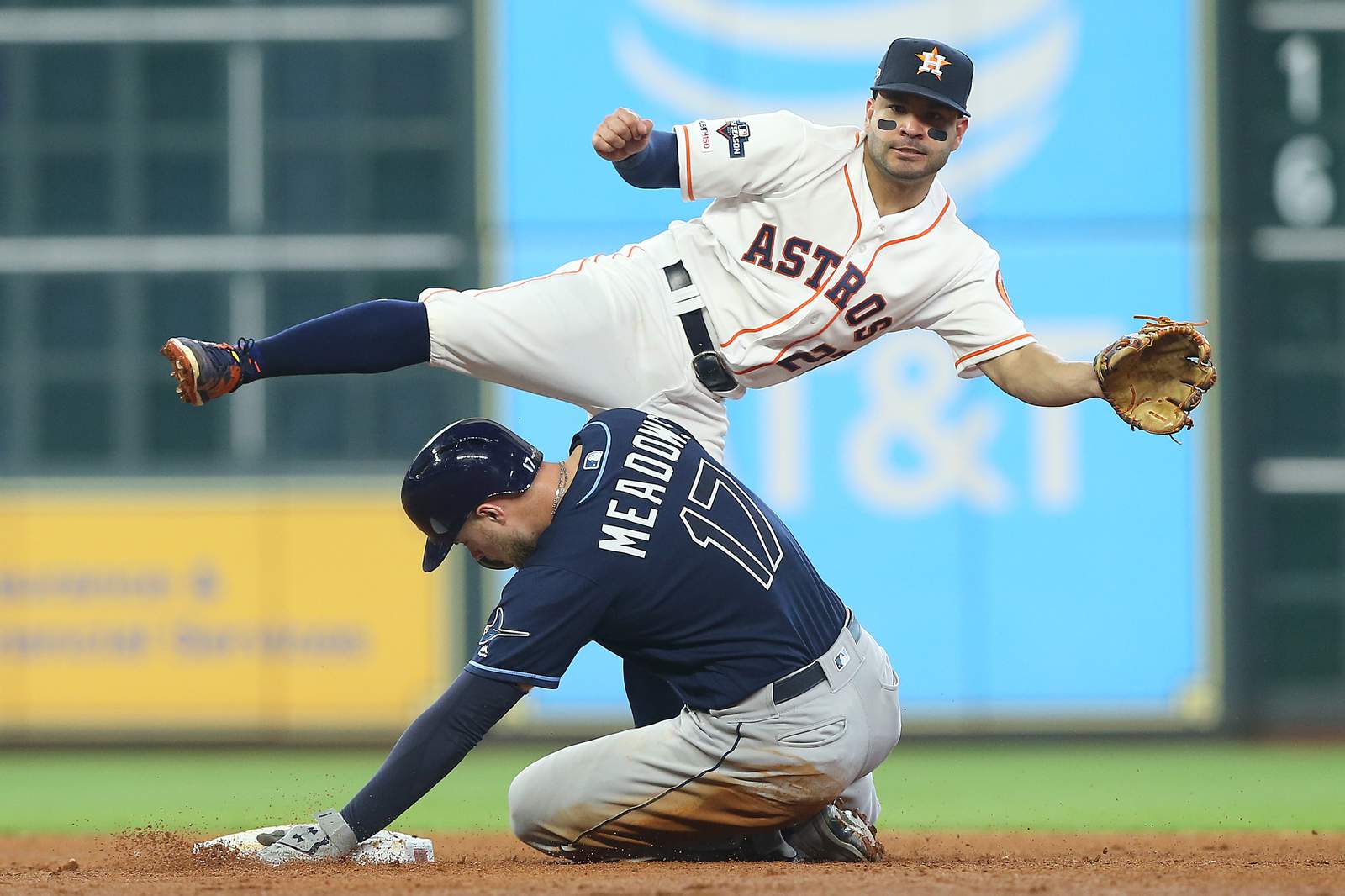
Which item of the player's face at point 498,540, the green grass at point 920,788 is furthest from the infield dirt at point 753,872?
the green grass at point 920,788

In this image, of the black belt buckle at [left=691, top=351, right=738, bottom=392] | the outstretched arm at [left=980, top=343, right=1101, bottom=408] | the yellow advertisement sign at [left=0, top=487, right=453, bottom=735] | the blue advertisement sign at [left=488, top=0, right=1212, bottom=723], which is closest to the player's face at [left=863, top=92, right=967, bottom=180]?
the outstretched arm at [left=980, top=343, right=1101, bottom=408]

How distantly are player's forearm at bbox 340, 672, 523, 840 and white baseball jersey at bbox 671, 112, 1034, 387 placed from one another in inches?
38.5

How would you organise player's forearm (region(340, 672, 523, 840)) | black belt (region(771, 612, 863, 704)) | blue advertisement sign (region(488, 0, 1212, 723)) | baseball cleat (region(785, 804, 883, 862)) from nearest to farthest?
player's forearm (region(340, 672, 523, 840)) → black belt (region(771, 612, 863, 704)) → baseball cleat (region(785, 804, 883, 862)) → blue advertisement sign (region(488, 0, 1212, 723))

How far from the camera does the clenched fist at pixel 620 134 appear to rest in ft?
11.8

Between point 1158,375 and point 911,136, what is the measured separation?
769mm

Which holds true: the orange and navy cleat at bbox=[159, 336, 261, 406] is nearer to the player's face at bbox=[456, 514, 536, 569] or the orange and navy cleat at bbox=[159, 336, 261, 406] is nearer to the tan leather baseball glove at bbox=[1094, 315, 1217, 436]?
the player's face at bbox=[456, 514, 536, 569]

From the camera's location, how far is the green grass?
17.8 ft

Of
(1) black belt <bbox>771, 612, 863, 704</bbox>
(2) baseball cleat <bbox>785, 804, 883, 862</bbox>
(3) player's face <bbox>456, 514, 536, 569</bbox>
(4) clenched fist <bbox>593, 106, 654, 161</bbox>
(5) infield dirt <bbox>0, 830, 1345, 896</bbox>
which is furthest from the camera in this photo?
(2) baseball cleat <bbox>785, 804, 883, 862</bbox>

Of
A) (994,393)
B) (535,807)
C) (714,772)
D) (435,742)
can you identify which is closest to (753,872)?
(714,772)

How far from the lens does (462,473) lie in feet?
11.1

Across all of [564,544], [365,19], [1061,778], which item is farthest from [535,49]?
[564,544]

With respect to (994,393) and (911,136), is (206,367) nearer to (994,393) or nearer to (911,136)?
(911,136)

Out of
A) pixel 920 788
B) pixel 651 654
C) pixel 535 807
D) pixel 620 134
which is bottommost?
pixel 920 788

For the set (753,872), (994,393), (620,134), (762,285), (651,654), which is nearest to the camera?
(753,872)
